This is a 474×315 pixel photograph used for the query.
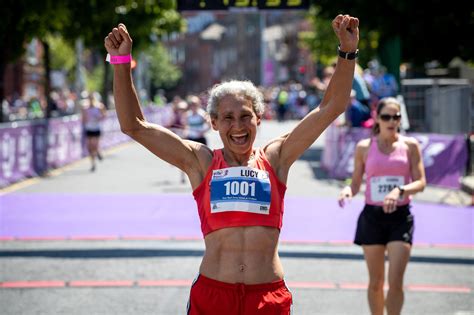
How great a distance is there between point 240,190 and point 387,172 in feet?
9.88

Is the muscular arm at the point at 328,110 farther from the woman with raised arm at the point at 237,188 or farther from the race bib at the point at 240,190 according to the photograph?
the race bib at the point at 240,190

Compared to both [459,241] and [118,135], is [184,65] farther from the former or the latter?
[459,241]

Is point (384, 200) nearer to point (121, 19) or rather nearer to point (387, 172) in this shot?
point (387, 172)

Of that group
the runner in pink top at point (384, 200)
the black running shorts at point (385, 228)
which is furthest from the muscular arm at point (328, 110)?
the black running shorts at point (385, 228)

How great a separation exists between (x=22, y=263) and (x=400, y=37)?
18610mm

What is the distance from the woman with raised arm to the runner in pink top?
8.08 feet

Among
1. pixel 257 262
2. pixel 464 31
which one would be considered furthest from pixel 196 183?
pixel 464 31

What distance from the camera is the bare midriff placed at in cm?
441

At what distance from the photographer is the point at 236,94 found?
445 centimetres

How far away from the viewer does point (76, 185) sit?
19.4 meters

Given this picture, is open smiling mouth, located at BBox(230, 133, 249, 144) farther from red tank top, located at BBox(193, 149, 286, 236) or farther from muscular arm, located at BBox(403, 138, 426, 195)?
muscular arm, located at BBox(403, 138, 426, 195)

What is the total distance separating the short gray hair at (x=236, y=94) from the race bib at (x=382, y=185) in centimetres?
281

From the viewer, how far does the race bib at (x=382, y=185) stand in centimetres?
713

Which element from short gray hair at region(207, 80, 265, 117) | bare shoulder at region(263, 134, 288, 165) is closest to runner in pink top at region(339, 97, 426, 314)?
bare shoulder at region(263, 134, 288, 165)
